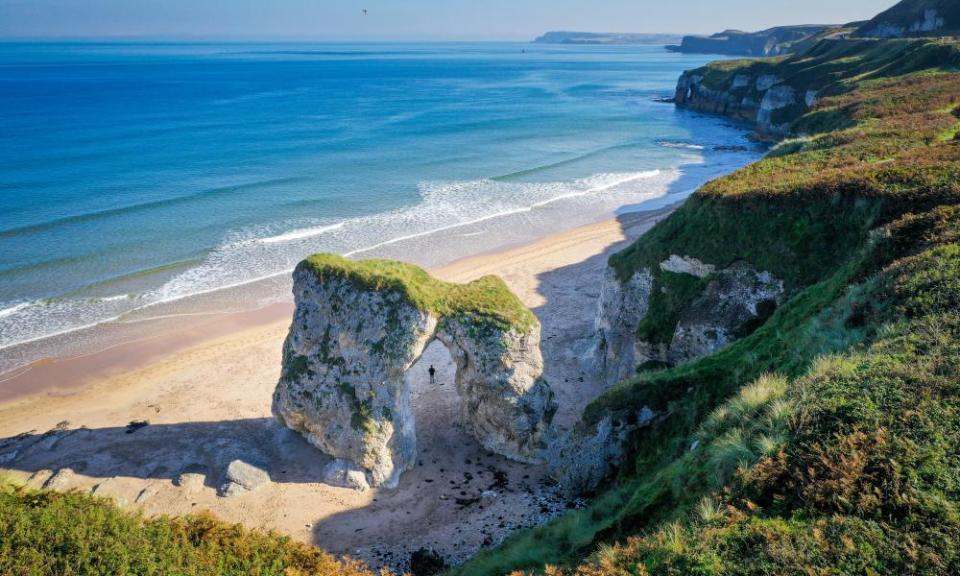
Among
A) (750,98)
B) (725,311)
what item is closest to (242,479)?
(725,311)

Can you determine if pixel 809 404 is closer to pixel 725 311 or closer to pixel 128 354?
pixel 725 311

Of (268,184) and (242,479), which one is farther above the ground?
(268,184)

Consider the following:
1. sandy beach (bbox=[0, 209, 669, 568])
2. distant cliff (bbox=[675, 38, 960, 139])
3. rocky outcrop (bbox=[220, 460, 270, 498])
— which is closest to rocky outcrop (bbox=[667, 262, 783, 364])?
sandy beach (bbox=[0, 209, 669, 568])

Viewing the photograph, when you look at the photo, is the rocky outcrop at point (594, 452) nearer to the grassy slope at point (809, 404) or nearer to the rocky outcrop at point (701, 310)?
the grassy slope at point (809, 404)

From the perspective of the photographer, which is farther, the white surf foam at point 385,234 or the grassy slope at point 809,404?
the white surf foam at point 385,234

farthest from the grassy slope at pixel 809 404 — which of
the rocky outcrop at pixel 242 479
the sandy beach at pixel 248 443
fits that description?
the rocky outcrop at pixel 242 479

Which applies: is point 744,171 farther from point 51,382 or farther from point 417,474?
point 51,382

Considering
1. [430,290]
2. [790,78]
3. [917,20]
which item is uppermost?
[917,20]

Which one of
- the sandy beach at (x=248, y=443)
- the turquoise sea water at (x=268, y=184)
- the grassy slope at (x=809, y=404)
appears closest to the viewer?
the grassy slope at (x=809, y=404)
